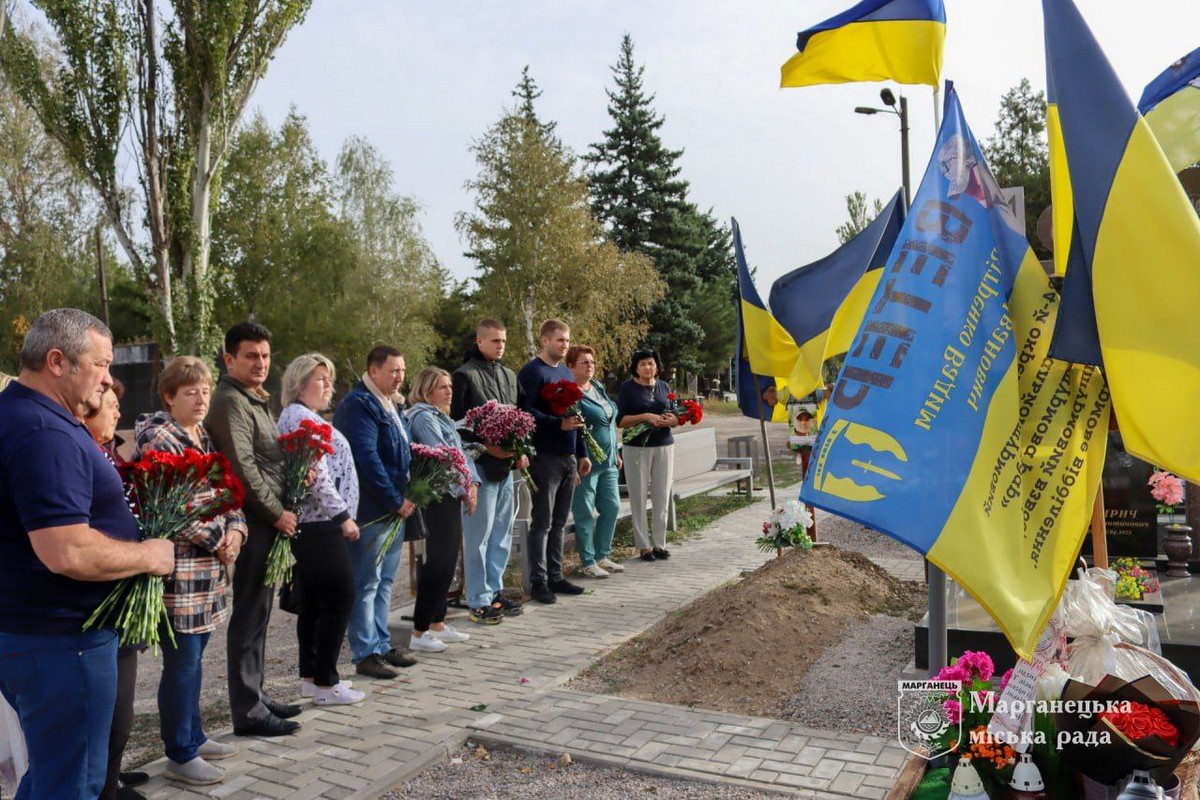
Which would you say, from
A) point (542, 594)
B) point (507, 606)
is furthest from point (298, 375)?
point (542, 594)

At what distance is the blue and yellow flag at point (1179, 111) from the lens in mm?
4711

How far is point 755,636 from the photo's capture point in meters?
5.82

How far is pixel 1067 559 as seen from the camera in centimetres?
233

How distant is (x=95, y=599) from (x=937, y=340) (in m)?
2.81

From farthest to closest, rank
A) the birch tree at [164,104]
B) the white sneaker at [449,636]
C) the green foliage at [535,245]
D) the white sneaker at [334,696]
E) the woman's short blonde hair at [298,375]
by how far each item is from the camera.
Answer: the green foliage at [535,245]
the birch tree at [164,104]
the white sneaker at [449,636]
the white sneaker at [334,696]
the woman's short blonde hair at [298,375]

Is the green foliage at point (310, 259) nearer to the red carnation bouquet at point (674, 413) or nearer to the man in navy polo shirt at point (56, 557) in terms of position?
the red carnation bouquet at point (674, 413)

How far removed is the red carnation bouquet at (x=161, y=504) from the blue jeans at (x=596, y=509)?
15.1ft

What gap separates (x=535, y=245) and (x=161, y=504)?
2992 cm

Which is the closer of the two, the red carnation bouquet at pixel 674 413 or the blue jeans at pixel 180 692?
the blue jeans at pixel 180 692

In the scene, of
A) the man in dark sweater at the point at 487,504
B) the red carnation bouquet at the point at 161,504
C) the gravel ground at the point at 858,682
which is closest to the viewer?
the red carnation bouquet at the point at 161,504

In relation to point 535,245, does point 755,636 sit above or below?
below

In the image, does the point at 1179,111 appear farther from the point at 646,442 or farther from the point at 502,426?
the point at 646,442

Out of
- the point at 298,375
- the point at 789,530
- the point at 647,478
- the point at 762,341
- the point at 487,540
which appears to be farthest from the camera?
the point at 647,478

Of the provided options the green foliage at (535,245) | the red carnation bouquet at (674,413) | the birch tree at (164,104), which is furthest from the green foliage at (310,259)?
the red carnation bouquet at (674,413)
